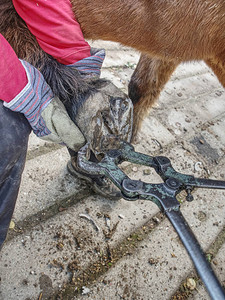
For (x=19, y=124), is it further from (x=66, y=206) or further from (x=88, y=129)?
(x=66, y=206)

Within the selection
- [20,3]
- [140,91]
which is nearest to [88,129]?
[20,3]

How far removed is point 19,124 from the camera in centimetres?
95

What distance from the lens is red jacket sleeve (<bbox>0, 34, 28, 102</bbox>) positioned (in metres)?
0.84

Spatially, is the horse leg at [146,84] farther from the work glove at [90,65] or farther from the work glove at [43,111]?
the work glove at [43,111]

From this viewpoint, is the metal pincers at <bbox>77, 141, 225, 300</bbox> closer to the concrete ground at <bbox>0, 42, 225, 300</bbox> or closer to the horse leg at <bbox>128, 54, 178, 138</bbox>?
the concrete ground at <bbox>0, 42, 225, 300</bbox>

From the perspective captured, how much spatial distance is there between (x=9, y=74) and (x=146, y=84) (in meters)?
1.28

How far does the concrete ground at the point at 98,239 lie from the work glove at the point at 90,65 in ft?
1.71

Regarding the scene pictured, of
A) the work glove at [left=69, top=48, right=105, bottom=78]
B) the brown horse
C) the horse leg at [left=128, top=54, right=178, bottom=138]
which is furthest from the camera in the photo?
the horse leg at [left=128, top=54, right=178, bottom=138]

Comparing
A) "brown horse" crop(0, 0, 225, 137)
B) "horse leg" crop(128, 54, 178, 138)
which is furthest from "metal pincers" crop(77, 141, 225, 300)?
"horse leg" crop(128, 54, 178, 138)

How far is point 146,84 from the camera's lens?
1.96 meters

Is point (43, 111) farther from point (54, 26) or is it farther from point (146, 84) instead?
point (146, 84)

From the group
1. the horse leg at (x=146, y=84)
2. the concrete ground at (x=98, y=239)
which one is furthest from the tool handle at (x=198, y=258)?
the horse leg at (x=146, y=84)

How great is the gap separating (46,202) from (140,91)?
1.09 metres

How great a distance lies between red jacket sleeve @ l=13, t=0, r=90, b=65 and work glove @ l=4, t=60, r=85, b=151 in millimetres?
120
